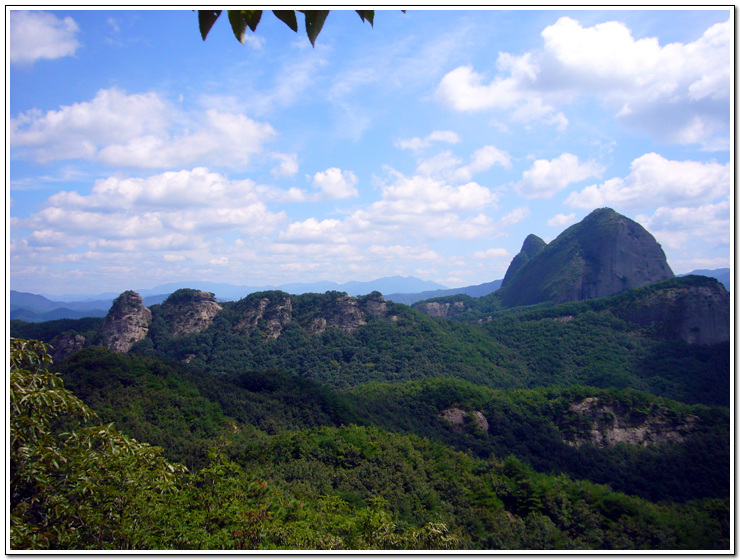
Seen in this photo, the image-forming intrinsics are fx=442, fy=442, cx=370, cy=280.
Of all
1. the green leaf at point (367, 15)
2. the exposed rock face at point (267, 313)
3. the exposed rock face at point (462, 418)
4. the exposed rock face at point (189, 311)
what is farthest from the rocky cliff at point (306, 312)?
the green leaf at point (367, 15)

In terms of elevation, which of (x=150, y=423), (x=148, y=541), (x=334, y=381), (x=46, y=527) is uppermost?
(x=46, y=527)

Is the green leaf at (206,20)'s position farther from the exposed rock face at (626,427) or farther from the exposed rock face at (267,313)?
the exposed rock face at (267,313)

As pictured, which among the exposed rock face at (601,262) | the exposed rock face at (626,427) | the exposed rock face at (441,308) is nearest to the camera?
the exposed rock face at (626,427)

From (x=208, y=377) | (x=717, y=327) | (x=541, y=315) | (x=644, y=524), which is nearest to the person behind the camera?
(x=644, y=524)

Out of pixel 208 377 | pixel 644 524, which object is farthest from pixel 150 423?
pixel 644 524

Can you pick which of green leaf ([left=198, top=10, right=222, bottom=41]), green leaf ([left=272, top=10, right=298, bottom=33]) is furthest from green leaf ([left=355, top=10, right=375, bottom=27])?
green leaf ([left=198, top=10, right=222, bottom=41])

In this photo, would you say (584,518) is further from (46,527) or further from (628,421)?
(628,421)

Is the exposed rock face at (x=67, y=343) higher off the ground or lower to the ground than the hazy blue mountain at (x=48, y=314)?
lower
